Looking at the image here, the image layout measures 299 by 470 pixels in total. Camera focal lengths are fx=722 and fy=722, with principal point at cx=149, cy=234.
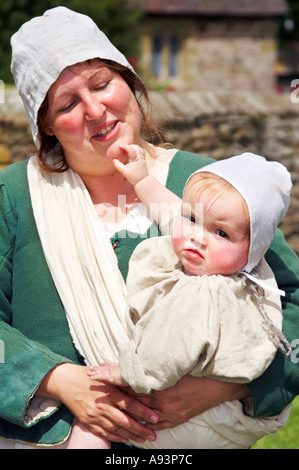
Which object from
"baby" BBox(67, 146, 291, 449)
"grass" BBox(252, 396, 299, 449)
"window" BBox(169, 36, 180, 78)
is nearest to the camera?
"baby" BBox(67, 146, 291, 449)

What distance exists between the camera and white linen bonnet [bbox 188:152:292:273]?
2176mm

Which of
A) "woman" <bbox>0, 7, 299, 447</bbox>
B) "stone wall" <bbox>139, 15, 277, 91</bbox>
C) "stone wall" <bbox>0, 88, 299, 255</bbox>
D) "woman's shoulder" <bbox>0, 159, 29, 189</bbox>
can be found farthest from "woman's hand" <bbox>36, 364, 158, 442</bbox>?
"stone wall" <bbox>139, 15, 277, 91</bbox>

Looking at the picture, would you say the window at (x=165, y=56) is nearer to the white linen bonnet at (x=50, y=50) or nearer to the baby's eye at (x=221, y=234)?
the white linen bonnet at (x=50, y=50)

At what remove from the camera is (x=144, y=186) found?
2.52 metres

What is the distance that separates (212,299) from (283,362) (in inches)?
16.3

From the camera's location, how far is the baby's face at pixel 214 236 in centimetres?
218

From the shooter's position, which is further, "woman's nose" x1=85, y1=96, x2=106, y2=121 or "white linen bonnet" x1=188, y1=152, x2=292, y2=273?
"woman's nose" x1=85, y1=96, x2=106, y2=121

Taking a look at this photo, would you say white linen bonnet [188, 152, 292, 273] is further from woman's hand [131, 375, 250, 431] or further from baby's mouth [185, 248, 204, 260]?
woman's hand [131, 375, 250, 431]

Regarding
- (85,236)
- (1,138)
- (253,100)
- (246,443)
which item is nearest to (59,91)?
(85,236)

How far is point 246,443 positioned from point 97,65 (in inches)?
54.6

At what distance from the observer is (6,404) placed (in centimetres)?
239

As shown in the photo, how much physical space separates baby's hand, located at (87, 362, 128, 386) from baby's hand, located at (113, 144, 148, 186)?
2.12 feet

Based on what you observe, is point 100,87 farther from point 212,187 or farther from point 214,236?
point 214,236

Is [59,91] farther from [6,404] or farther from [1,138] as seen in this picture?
[1,138]
